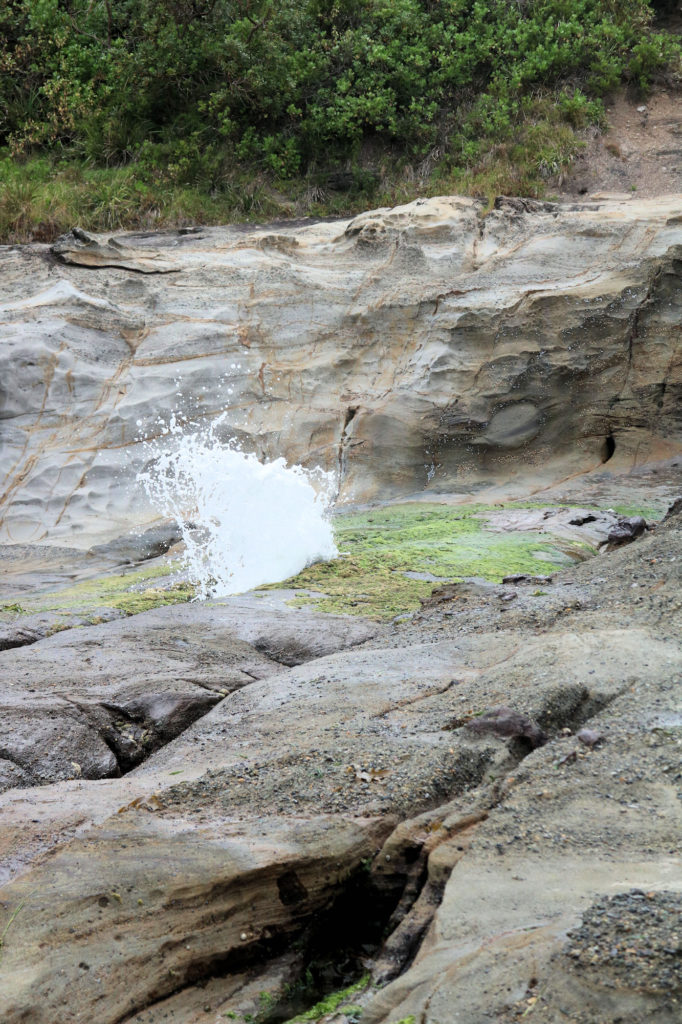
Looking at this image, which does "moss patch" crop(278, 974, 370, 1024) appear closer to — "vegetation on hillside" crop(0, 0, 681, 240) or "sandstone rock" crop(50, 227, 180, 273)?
"sandstone rock" crop(50, 227, 180, 273)

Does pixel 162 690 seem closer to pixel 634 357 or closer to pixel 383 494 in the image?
pixel 383 494

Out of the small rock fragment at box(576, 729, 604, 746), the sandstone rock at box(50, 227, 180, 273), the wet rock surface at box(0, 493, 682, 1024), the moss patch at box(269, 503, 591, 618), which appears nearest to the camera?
the wet rock surface at box(0, 493, 682, 1024)

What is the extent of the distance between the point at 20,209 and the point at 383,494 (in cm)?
597

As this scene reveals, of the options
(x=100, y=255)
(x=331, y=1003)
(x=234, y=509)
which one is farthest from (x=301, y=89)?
(x=331, y=1003)

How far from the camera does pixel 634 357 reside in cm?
1015

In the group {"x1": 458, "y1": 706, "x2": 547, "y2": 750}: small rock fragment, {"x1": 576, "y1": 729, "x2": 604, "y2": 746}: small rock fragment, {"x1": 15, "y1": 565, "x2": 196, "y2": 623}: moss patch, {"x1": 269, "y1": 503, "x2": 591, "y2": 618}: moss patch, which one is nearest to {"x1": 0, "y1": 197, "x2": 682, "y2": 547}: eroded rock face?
{"x1": 15, "y1": 565, "x2": 196, "y2": 623}: moss patch

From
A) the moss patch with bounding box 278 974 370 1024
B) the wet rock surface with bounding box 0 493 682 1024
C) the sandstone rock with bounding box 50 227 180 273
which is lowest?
the moss patch with bounding box 278 974 370 1024

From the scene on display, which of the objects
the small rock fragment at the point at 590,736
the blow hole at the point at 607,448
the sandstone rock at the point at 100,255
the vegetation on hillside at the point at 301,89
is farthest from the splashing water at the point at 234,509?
the vegetation on hillside at the point at 301,89

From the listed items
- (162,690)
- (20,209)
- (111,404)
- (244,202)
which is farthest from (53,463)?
(162,690)

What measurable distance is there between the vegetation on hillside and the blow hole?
15.4 feet

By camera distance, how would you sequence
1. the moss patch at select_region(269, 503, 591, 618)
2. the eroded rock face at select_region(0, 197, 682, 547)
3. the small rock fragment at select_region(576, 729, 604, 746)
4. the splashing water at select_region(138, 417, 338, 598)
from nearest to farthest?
the small rock fragment at select_region(576, 729, 604, 746) < the moss patch at select_region(269, 503, 591, 618) < the splashing water at select_region(138, 417, 338, 598) < the eroded rock face at select_region(0, 197, 682, 547)

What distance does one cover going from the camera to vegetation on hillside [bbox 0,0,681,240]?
1341 centimetres

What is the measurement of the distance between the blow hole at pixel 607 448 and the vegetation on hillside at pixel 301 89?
470 cm

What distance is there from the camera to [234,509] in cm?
830
